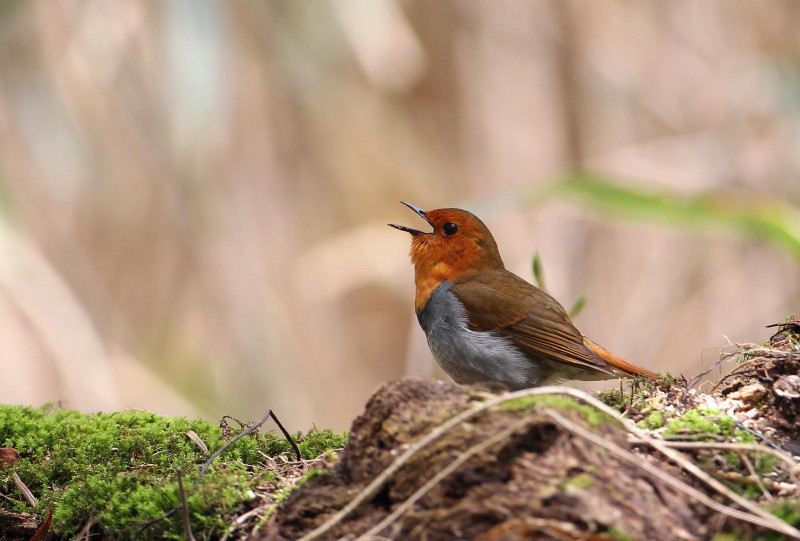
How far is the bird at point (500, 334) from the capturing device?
3.75 meters

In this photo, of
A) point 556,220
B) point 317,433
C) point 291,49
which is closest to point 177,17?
point 291,49

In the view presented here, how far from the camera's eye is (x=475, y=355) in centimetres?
380

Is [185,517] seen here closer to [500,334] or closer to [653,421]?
[653,421]

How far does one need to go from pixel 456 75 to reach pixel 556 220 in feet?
4.98

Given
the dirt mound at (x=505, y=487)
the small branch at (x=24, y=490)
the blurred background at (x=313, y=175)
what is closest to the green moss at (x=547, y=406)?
the dirt mound at (x=505, y=487)

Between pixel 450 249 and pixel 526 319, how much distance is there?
580mm

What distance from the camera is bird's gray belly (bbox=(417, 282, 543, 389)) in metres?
3.80

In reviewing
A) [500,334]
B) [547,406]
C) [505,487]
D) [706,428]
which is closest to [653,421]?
[706,428]

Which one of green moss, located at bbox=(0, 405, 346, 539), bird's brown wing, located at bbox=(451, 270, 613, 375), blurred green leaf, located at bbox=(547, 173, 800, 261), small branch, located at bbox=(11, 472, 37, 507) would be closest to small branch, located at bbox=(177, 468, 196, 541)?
green moss, located at bbox=(0, 405, 346, 539)

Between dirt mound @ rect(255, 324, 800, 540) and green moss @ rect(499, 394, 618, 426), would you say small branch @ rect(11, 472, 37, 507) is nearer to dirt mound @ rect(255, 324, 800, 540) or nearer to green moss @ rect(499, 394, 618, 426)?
dirt mound @ rect(255, 324, 800, 540)

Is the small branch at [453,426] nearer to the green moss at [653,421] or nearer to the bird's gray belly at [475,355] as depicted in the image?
the green moss at [653,421]

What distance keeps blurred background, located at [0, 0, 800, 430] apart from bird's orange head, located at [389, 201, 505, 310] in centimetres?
84

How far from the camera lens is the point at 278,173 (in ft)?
21.1

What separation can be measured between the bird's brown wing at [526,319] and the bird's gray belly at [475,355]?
0.14 ft
